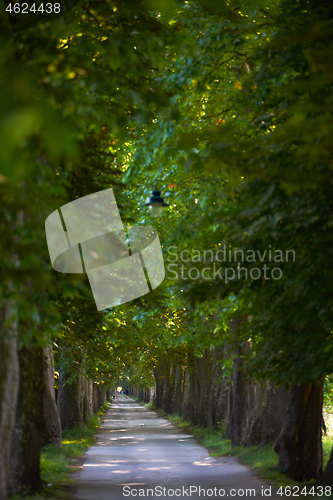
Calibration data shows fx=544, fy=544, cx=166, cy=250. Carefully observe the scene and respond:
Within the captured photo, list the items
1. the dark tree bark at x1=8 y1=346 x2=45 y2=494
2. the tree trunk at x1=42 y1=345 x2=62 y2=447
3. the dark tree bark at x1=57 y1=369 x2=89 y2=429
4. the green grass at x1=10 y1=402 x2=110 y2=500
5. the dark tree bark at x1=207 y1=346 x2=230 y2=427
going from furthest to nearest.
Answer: the dark tree bark at x1=57 y1=369 x2=89 y2=429, the dark tree bark at x1=207 y1=346 x2=230 y2=427, the tree trunk at x1=42 y1=345 x2=62 y2=447, the green grass at x1=10 y1=402 x2=110 y2=500, the dark tree bark at x1=8 y1=346 x2=45 y2=494

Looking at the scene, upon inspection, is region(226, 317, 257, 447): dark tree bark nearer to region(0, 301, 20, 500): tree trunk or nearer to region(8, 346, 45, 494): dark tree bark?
region(8, 346, 45, 494): dark tree bark

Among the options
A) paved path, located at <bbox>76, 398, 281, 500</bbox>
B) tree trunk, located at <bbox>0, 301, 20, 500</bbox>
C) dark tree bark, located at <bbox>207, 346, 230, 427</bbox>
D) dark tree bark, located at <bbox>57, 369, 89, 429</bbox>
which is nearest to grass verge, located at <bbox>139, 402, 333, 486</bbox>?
paved path, located at <bbox>76, 398, 281, 500</bbox>

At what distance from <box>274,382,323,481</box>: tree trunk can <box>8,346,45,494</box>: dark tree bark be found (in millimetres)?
Result: 5338

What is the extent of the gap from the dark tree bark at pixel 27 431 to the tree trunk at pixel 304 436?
5338 millimetres

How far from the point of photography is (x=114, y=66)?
5.93m

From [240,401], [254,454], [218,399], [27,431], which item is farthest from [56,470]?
[218,399]

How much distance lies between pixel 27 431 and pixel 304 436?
583 cm

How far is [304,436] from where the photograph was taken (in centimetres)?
1170

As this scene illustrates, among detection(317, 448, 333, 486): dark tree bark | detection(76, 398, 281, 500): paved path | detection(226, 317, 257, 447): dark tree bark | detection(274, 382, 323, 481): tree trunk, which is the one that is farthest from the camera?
detection(226, 317, 257, 447): dark tree bark

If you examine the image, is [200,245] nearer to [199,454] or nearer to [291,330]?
[291,330]

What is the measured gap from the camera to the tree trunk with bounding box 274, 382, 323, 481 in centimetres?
1167

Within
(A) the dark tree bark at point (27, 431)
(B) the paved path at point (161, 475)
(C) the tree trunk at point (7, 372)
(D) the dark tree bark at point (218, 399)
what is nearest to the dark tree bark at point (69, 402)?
(B) the paved path at point (161, 475)

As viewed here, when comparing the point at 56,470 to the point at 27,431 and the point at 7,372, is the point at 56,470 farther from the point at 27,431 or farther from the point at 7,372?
the point at 7,372

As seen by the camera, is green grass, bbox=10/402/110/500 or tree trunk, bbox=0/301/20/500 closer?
tree trunk, bbox=0/301/20/500
